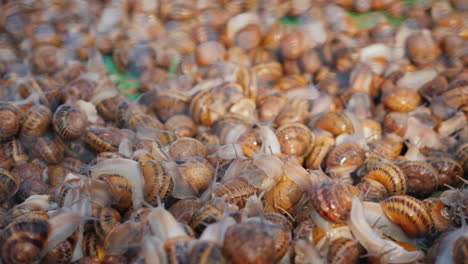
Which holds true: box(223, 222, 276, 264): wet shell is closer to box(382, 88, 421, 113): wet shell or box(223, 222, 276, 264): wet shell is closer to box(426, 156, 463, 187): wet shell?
box(426, 156, 463, 187): wet shell

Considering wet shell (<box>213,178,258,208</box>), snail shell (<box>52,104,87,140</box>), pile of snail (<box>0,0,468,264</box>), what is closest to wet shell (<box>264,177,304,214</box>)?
pile of snail (<box>0,0,468,264</box>)

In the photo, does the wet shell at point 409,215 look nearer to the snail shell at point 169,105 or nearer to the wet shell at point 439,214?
the wet shell at point 439,214

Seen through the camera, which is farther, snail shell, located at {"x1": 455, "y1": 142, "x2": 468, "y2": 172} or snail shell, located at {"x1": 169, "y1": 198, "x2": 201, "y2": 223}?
snail shell, located at {"x1": 455, "y1": 142, "x2": 468, "y2": 172}

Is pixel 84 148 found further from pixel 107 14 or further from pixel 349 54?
pixel 349 54

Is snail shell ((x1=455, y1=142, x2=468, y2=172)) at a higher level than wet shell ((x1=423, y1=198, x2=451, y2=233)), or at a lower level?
lower

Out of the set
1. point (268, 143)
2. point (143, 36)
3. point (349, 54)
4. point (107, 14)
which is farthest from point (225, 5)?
point (268, 143)

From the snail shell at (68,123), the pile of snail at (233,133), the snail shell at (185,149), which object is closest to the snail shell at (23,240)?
the pile of snail at (233,133)
